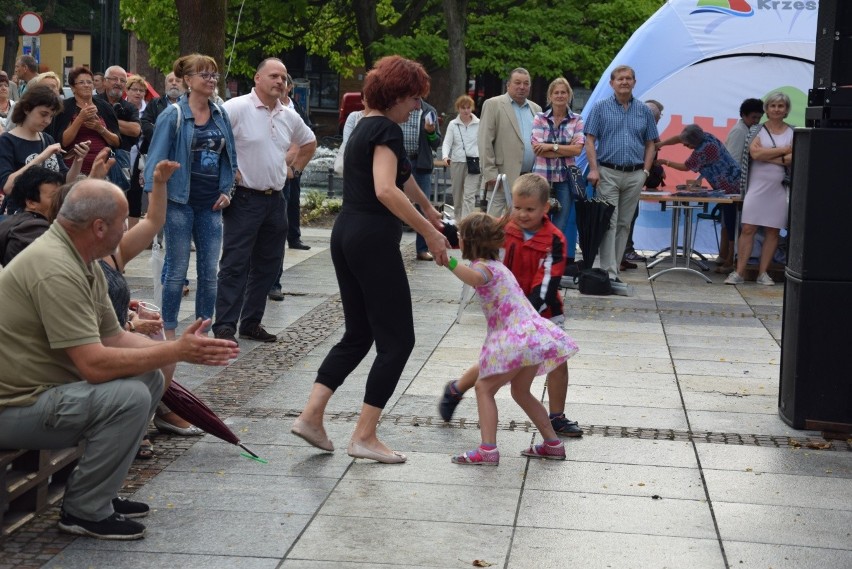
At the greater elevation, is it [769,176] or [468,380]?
[769,176]

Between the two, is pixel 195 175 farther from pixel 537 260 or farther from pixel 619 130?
pixel 619 130

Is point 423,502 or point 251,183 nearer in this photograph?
point 423,502

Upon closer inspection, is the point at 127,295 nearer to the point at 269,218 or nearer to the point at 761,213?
the point at 269,218

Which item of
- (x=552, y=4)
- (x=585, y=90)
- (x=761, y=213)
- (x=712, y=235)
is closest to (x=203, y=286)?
(x=761, y=213)

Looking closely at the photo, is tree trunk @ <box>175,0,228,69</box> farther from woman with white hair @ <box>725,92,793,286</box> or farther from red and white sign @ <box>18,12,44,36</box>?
red and white sign @ <box>18,12,44,36</box>

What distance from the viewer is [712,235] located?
53.7 ft

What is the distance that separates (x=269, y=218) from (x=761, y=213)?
20.5 feet

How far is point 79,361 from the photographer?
15.5ft

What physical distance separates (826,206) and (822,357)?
826 millimetres

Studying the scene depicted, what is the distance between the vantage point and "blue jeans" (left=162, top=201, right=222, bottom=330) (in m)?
8.73

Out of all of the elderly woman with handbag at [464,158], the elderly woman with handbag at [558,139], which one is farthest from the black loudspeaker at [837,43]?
the elderly woman with handbag at [464,158]

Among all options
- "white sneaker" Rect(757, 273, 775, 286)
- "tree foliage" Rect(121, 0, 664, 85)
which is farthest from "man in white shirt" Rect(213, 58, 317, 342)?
"tree foliage" Rect(121, 0, 664, 85)

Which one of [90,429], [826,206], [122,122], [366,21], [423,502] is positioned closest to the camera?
[90,429]

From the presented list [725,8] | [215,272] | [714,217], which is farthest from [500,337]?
[725,8]
